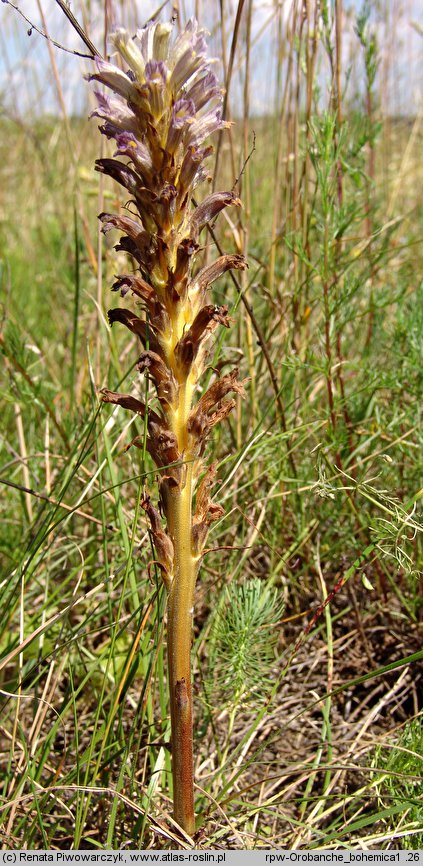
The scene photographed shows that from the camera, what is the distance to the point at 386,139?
3777 millimetres

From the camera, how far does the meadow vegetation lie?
149 cm

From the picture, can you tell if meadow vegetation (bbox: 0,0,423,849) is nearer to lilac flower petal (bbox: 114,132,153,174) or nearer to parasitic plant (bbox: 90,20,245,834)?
parasitic plant (bbox: 90,20,245,834)

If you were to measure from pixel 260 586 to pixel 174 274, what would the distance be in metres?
0.82

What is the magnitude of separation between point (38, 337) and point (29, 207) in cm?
245

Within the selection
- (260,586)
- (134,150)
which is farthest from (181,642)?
(134,150)

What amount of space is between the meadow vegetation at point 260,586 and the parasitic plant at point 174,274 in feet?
0.31

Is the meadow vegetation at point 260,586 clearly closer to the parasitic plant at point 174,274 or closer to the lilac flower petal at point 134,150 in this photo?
the parasitic plant at point 174,274

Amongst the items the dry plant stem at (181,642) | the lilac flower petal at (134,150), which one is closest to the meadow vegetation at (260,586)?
the dry plant stem at (181,642)

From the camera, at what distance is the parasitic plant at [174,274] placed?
1.22m

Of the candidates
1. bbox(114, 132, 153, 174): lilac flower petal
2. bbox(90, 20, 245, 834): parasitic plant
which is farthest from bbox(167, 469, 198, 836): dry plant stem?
bbox(114, 132, 153, 174): lilac flower petal

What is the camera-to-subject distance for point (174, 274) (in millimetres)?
1247

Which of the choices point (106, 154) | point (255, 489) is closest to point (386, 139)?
point (106, 154)

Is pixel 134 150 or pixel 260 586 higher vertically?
pixel 134 150

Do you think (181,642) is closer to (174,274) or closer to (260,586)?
(260,586)
